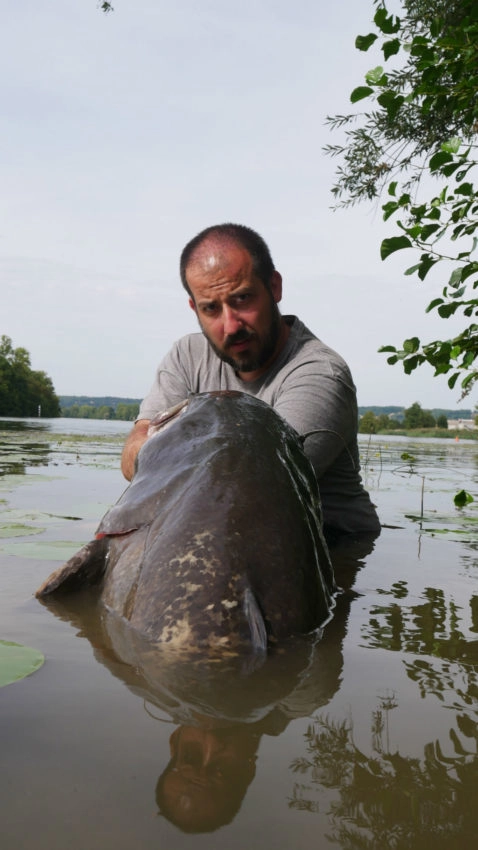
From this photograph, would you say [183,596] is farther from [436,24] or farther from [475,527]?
[475,527]

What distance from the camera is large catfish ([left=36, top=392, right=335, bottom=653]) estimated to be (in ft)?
5.28

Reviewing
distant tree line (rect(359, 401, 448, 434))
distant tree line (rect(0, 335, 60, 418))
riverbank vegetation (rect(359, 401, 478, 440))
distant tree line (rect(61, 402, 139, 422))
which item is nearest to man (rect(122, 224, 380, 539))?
riverbank vegetation (rect(359, 401, 478, 440))

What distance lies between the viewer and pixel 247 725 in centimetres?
120

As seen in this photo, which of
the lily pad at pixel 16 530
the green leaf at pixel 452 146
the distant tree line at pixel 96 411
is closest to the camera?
the green leaf at pixel 452 146

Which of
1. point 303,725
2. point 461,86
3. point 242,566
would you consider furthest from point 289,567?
point 461,86

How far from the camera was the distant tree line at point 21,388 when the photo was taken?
6419cm

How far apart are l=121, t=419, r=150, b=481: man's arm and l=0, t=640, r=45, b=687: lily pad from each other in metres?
1.31

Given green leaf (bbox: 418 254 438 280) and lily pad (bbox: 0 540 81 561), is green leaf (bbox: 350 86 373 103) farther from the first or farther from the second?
lily pad (bbox: 0 540 81 561)

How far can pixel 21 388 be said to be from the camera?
67562mm

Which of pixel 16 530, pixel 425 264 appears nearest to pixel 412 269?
pixel 425 264

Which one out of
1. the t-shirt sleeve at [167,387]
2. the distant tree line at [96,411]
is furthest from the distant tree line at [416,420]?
the distant tree line at [96,411]

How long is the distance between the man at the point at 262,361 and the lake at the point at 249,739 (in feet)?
3.43

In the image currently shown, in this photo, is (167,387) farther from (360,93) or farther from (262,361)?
(360,93)

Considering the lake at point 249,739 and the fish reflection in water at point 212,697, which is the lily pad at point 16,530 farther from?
the fish reflection in water at point 212,697
